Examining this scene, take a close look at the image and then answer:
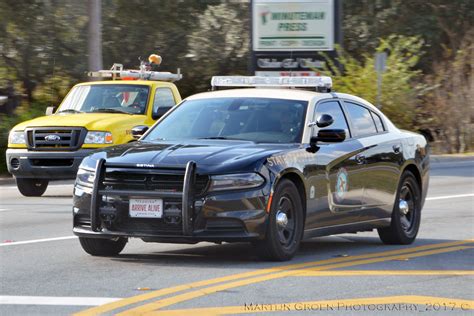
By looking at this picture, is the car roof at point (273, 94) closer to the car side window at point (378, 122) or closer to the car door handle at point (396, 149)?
the car side window at point (378, 122)

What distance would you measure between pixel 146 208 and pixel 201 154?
65cm

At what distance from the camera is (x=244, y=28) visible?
37281 millimetres

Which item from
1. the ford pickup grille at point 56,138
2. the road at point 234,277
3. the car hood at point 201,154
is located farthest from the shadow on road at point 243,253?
the ford pickup grille at point 56,138

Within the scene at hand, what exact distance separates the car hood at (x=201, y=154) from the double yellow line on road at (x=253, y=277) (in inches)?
35.9

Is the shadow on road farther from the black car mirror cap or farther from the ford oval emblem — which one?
the ford oval emblem

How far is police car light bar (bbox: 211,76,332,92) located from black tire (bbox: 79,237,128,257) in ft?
6.84

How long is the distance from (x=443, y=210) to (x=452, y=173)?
8433mm

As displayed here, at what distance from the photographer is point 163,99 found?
63.9 feet

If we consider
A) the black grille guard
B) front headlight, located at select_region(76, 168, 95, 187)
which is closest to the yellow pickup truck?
front headlight, located at select_region(76, 168, 95, 187)

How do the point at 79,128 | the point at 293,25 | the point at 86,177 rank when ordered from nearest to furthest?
the point at 86,177 → the point at 79,128 → the point at 293,25

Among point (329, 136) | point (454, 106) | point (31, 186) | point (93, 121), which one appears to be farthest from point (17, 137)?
point (454, 106)

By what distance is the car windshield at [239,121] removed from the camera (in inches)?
428

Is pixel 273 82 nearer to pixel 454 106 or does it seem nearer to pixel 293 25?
pixel 293 25

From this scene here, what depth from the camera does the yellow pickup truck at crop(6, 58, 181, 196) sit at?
18188 mm
